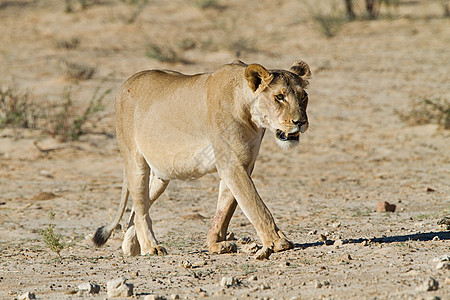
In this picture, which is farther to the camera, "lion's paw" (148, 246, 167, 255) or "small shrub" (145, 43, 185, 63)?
"small shrub" (145, 43, 185, 63)

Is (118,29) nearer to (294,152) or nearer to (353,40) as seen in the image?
(353,40)

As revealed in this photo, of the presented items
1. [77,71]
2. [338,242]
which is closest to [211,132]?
[338,242]

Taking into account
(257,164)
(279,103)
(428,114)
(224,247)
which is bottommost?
(257,164)

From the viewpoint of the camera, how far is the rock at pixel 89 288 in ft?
15.3

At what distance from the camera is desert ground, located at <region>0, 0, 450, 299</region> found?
5043 mm

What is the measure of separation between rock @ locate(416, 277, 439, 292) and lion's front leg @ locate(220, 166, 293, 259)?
133cm

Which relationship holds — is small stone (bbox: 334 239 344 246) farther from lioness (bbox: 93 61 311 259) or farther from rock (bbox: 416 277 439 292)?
rock (bbox: 416 277 439 292)

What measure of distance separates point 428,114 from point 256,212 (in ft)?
24.4

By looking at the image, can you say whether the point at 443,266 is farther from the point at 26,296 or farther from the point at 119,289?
the point at 26,296

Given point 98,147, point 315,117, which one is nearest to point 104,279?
point 98,147

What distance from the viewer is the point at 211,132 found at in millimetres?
5562

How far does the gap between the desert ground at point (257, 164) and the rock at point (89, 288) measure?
120 mm

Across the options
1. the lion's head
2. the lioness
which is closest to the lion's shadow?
the lioness

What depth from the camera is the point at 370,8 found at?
19750mm
